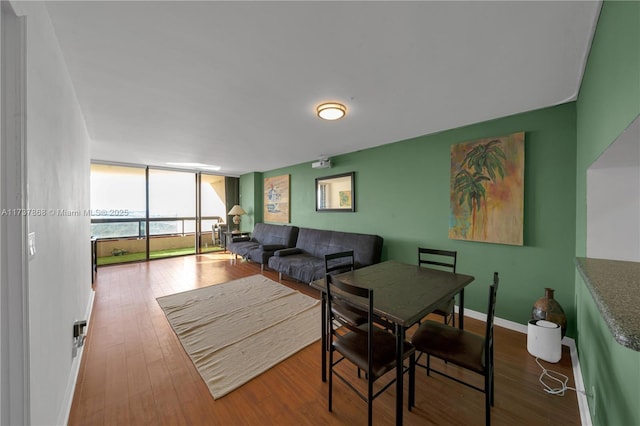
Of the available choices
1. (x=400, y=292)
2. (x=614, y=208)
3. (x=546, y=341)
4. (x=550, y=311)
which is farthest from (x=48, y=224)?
(x=550, y=311)

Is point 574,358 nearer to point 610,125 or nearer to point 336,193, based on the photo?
point 610,125

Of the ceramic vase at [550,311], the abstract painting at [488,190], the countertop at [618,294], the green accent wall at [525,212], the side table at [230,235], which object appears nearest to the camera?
the countertop at [618,294]

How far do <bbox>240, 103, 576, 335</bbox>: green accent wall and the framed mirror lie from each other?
0.13 m

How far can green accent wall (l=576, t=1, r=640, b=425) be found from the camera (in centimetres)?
93

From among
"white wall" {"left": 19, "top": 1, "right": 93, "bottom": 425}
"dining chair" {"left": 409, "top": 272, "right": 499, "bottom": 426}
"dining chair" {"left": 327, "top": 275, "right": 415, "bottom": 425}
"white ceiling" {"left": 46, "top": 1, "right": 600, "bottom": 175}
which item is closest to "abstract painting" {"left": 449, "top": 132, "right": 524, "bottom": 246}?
"white ceiling" {"left": 46, "top": 1, "right": 600, "bottom": 175}

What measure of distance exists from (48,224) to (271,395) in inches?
71.2

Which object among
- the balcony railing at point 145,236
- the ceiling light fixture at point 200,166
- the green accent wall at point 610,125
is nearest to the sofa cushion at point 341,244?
the green accent wall at point 610,125

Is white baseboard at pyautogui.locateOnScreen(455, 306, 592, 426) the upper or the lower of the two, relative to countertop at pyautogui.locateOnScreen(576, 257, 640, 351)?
lower

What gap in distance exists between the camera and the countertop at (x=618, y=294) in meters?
0.53

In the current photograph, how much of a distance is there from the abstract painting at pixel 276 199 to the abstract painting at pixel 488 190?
398 centimetres

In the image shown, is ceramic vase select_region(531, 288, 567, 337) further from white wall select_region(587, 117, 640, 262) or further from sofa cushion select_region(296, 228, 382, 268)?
sofa cushion select_region(296, 228, 382, 268)

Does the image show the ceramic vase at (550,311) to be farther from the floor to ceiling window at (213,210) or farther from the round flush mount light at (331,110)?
the floor to ceiling window at (213,210)

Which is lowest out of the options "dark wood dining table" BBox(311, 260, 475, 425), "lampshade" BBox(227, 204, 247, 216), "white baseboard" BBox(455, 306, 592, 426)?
"white baseboard" BBox(455, 306, 592, 426)

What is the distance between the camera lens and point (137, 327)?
2.73 m
